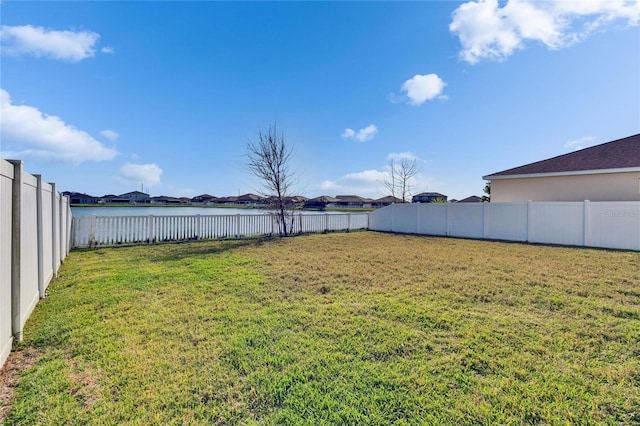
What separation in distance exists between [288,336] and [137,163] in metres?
19.9

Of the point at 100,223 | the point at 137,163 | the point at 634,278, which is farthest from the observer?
the point at 137,163

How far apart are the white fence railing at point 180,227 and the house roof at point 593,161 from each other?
901 cm

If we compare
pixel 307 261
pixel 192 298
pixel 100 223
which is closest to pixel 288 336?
pixel 192 298

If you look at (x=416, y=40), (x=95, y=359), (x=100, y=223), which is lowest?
(x=95, y=359)

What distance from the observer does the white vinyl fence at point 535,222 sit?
28.4 ft

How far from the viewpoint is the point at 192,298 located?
4113 millimetres

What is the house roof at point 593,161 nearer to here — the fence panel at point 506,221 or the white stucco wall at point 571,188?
the white stucco wall at point 571,188

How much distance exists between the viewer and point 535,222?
1024cm

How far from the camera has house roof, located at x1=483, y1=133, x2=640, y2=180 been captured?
10445 mm

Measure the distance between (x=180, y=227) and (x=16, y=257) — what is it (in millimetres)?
8065

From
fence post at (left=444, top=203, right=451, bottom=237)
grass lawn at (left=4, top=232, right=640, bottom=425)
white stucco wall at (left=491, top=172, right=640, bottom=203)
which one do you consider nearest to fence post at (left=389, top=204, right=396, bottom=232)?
fence post at (left=444, top=203, right=451, bottom=237)

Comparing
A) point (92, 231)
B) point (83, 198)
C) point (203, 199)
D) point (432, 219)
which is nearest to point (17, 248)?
point (92, 231)

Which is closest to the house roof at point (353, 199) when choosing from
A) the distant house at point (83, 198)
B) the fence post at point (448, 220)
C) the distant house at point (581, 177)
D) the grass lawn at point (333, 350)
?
the distant house at point (83, 198)

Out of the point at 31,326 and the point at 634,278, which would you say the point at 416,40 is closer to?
the point at 634,278
